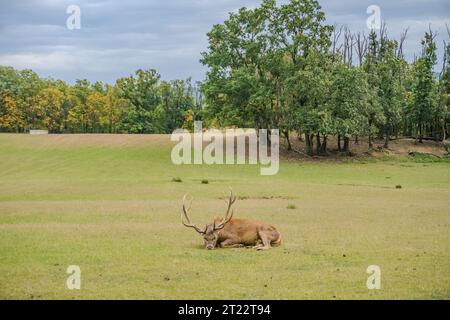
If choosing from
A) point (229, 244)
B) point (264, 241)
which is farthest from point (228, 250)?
point (264, 241)

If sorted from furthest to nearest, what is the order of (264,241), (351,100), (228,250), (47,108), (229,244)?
(47,108)
(351,100)
(229,244)
(264,241)
(228,250)

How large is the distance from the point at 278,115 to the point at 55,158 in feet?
64.7

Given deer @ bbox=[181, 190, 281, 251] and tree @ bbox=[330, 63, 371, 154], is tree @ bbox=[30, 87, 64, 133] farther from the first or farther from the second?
deer @ bbox=[181, 190, 281, 251]

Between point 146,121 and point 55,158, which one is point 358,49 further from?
point 55,158

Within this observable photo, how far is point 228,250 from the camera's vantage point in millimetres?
15305

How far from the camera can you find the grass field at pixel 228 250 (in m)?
11.8

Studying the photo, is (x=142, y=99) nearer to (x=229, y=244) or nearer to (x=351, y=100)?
(x=351, y=100)

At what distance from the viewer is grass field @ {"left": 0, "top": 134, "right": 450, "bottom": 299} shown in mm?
11766

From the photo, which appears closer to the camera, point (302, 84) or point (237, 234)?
point (237, 234)

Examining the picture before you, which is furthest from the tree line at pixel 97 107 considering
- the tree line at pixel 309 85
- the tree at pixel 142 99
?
the tree line at pixel 309 85

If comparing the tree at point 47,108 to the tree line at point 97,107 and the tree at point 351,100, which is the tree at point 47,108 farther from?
the tree at point 351,100

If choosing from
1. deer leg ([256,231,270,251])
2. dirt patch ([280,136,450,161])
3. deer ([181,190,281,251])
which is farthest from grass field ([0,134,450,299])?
dirt patch ([280,136,450,161])

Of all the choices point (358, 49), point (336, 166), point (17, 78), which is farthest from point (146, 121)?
point (336, 166)

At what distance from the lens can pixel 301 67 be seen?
178 ft
